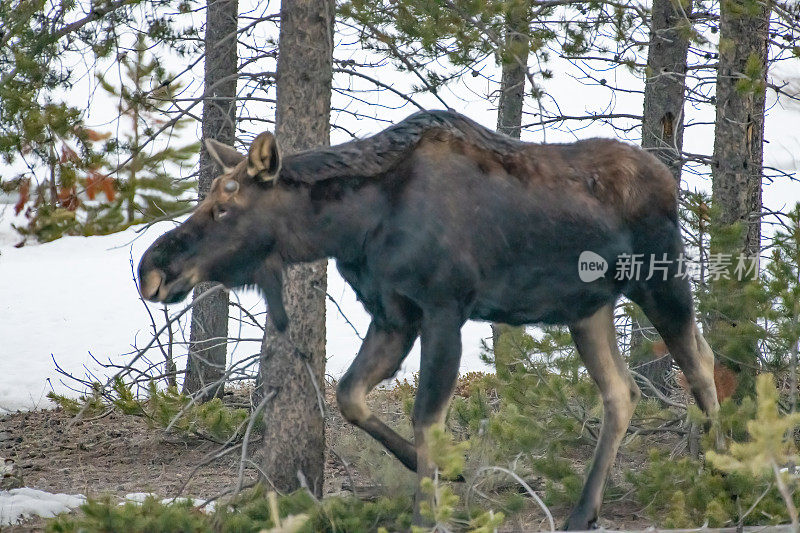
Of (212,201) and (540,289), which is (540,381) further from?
(212,201)

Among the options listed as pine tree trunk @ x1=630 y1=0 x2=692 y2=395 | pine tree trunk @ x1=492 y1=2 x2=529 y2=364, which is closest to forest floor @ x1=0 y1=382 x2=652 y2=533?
pine tree trunk @ x1=492 y1=2 x2=529 y2=364

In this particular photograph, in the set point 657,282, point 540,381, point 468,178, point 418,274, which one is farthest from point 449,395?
point 540,381

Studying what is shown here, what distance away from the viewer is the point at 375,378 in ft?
16.3

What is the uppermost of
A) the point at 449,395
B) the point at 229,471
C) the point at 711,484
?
the point at 449,395

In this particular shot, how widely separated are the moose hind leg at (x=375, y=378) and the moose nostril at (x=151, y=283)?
3.55 feet

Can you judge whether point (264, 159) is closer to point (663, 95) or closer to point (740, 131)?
point (740, 131)

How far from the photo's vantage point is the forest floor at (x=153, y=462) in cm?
604

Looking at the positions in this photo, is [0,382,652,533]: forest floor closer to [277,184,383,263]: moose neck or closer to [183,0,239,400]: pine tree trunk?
[183,0,239,400]: pine tree trunk

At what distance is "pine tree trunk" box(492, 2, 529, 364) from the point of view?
19.3 feet

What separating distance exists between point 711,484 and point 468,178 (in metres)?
2.20

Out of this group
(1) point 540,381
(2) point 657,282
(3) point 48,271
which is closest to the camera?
(2) point 657,282

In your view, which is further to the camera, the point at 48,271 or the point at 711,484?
the point at 48,271

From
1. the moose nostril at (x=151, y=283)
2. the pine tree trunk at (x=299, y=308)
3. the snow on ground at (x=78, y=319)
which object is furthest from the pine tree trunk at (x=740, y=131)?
the snow on ground at (x=78, y=319)

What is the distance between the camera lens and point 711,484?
5195 millimetres
